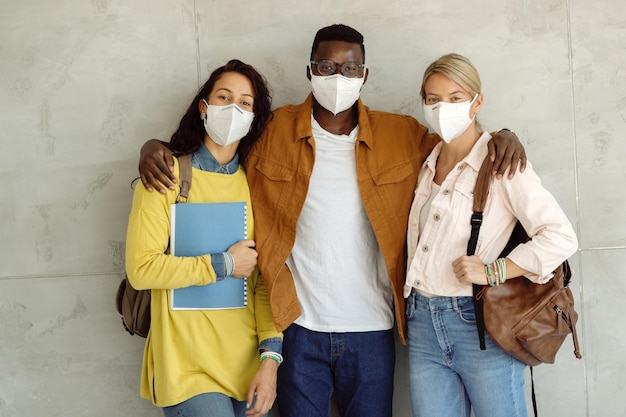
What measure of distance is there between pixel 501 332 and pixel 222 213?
3.17ft

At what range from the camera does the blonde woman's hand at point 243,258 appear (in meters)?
1.94

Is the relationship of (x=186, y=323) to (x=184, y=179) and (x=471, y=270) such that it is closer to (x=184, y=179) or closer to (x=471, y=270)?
(x=184, y=179)

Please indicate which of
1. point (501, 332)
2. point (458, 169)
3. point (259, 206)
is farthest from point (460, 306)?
point (259, 206)

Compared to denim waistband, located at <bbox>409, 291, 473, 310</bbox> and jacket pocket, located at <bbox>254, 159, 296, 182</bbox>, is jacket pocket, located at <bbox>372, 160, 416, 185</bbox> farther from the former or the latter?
denim waistband, located at <bbox>409, 291, 473, 310</bbox>

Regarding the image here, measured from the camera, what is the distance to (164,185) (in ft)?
6.20

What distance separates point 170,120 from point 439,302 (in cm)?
135

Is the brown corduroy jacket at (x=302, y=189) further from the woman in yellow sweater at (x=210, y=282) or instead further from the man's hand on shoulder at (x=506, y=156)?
the man's hand on shoulder at (x=506, y=156)

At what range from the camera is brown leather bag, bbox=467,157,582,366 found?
70.6 inches

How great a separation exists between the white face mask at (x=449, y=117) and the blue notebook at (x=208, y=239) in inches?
27.6

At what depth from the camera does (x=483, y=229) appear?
185 centimetres

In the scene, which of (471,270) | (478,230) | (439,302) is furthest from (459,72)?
(439,302)

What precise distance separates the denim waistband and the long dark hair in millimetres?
792

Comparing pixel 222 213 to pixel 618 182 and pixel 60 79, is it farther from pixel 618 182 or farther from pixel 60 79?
pixel 618 182

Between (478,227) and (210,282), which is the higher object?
(478,227)
